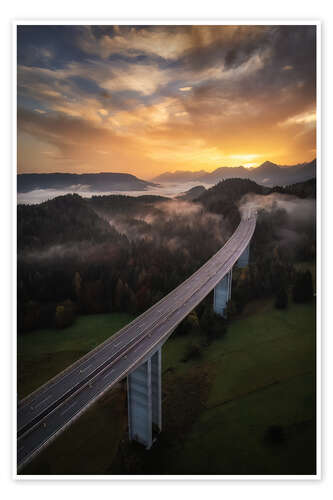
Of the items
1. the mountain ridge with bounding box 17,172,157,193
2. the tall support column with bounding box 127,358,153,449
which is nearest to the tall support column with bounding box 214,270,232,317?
the mountain ridge with bounding box 17,172,157,193

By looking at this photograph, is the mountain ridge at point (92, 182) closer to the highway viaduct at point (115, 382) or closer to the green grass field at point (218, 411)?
the green grass field at point (218, 411)

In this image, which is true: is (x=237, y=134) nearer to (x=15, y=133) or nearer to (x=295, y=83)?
(x=295, y=83)

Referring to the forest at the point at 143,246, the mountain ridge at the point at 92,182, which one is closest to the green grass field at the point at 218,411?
the forest at the point at 143,246

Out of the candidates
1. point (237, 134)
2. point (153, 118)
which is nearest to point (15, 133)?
point (153, 118)

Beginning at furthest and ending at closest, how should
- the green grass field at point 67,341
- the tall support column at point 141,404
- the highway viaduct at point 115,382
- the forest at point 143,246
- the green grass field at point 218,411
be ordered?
the green grass field at point 67,341, the forest at point 143,246, the tall support column at point 141,404, the green grass field at point 218,411, the highway viaduct at point 115,382

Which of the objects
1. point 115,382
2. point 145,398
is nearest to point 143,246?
point 145,398
